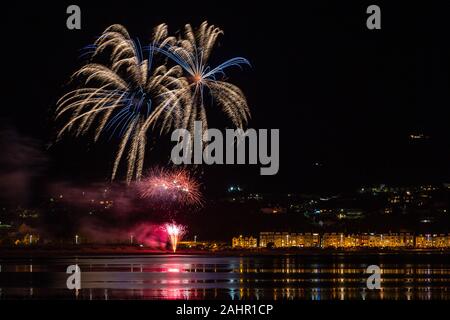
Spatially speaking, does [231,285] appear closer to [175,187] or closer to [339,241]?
[175,187]

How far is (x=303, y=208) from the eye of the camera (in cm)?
17875

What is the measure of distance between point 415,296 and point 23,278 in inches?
1145

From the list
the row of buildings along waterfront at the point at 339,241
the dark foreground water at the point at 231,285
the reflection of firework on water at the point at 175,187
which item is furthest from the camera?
the row of buildings along waterfront at the point at 339,241

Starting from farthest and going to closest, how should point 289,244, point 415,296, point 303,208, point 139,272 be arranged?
1. point 303,208
2. point 289,244
3. point 139,272
4. point 415,296

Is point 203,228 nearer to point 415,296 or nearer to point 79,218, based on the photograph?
point 79,218

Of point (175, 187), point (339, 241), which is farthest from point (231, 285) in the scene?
point (339, 241)

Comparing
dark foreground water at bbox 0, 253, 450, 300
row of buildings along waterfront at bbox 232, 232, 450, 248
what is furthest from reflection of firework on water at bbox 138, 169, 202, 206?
row of buildings along waterfront at bbox 232, 232, 450, 248

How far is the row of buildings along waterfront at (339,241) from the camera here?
5359 inches

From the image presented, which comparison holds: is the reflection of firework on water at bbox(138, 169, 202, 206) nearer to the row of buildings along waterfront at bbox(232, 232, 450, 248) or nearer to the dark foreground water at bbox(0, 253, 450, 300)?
the dark foreground water at bbox(0, 253, 450, 300)

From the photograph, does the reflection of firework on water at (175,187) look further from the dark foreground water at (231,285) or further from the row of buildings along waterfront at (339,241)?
the row of buildings along waterfront at (339,241)

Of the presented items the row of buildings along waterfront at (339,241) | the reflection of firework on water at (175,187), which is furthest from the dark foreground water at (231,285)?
the row of buildings along waterfront at (339,241)

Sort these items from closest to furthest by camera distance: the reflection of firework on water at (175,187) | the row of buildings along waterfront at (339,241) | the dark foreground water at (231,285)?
the dark foreground water at (231,285) < the reflection of firework on water at (175,187) < the row of buildings along waterfront at (339,241)

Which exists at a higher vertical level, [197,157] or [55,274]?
[197,157]
